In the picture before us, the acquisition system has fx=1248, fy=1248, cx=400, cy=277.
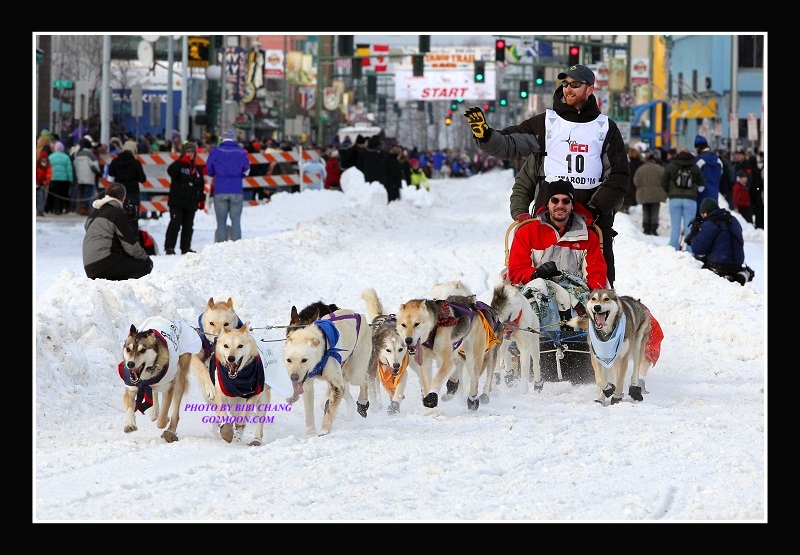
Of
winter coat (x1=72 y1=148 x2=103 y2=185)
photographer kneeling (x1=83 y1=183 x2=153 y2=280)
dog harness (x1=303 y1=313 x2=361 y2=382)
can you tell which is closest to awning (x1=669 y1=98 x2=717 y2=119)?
winter coat (x1=72 y1=148 x2=103 y2=185)

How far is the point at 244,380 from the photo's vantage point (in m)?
6.23

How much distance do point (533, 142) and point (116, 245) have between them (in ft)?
13.9

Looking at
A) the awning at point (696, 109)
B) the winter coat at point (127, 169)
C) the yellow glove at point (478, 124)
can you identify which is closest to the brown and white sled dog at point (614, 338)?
the yellow glove at point (478, 124)

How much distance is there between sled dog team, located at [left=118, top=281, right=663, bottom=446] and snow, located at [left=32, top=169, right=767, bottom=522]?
14 cm

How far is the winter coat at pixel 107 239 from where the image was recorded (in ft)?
34.9

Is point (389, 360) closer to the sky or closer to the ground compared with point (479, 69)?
closer to the ground

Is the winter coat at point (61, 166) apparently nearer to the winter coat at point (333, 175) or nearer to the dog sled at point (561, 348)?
the winter coat at point (333, 175)

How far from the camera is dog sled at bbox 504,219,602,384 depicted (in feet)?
26.2

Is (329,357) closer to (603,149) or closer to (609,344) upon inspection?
(609,344)

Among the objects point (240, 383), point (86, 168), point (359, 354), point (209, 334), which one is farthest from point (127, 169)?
point (240, 383)

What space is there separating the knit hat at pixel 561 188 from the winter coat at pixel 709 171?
1151cm

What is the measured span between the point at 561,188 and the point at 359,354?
192 centimetres

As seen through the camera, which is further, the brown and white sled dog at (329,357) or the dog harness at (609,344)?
the dog harness at (609,344)

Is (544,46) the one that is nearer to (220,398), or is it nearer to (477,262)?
(477,262)
